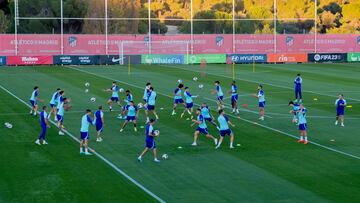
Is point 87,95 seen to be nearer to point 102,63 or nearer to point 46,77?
point 46,77

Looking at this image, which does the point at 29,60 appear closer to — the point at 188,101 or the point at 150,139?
the point at 188,101

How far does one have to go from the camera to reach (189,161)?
2733 centimetres

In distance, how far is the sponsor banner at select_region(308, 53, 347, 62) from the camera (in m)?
81.1

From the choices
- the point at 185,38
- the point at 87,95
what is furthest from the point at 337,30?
the point at 87,95

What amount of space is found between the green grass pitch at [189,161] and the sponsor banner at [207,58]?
30.0 meters

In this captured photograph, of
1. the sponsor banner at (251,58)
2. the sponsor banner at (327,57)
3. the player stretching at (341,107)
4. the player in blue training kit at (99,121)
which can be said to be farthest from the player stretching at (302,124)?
the sponsor banner at (327,57)

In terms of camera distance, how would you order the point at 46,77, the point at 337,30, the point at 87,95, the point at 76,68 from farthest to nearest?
the point at 337,30 → the point at 76,68 → the point at 46,77 → the point at 87,95

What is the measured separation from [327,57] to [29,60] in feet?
104

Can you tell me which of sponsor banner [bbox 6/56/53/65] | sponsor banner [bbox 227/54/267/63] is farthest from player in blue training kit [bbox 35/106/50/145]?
sponsor banner [bbox 227/54/267/63]

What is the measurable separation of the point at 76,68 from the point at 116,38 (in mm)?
9359

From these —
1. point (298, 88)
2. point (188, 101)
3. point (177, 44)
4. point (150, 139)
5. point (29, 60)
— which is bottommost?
point (150, 139)

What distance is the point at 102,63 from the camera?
76.6 m

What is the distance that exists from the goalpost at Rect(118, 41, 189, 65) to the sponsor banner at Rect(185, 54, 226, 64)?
55cm

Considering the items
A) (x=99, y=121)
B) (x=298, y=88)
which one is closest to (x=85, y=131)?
(x=99, y=121)
